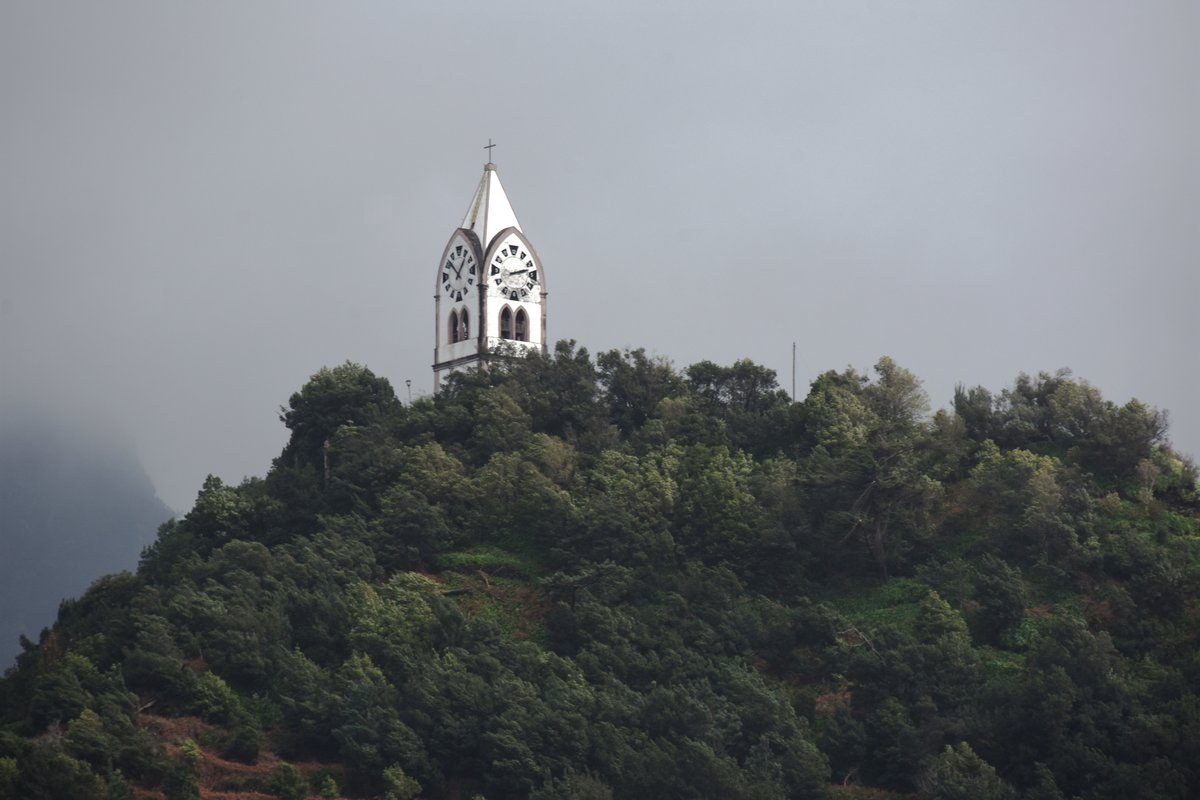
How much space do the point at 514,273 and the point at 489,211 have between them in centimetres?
226

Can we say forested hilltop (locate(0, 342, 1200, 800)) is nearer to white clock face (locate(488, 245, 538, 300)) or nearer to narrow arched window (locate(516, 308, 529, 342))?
narrow arched window (locate(516, 308, 529, 342))

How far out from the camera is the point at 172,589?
163ft

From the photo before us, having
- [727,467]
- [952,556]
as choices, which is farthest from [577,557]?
[952,556]

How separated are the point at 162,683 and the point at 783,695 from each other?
13.3 meters

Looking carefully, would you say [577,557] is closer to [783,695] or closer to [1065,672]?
[783,695]

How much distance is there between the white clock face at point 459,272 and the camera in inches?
2427

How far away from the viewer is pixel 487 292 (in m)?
61.0

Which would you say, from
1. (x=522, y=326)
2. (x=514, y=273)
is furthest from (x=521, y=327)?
(x=514, y=273)

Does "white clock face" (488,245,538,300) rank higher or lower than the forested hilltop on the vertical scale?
higher

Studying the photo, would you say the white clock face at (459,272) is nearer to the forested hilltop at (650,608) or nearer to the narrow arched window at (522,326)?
the narrow arched window at (522,326)

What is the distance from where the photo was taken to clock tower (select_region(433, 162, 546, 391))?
61.1m

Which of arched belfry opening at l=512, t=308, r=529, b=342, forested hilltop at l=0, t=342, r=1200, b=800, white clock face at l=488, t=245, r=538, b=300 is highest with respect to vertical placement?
white clock face at l=488, t=245, r=538, b=300

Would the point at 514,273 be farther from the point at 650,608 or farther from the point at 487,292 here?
the point at 650,608

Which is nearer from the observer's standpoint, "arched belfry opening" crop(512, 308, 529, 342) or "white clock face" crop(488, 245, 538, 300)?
"white clock face" crop(488, 245, 538, 300)
